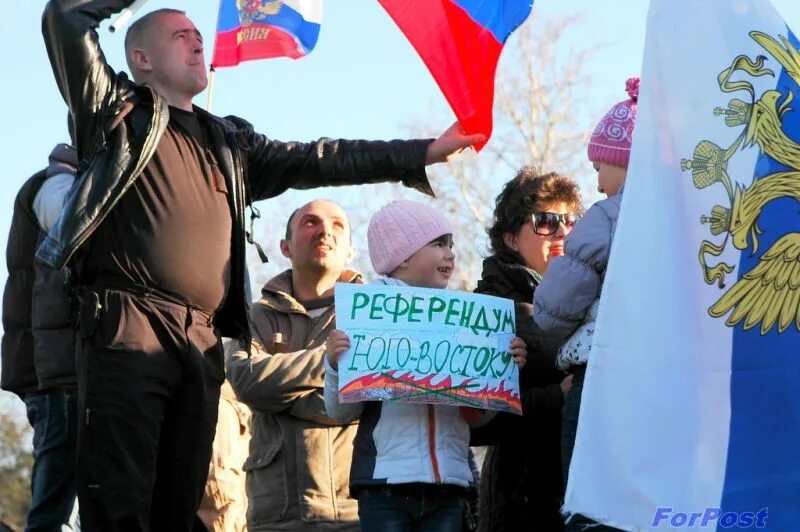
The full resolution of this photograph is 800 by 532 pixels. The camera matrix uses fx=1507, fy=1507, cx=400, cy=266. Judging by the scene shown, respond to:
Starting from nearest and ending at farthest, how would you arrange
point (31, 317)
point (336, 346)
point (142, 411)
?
point (142, 411) < point (336, 346) < point (31, 317)

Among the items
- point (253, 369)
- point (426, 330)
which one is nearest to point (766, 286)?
point (426, 330)

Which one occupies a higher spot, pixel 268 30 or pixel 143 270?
pixel 268 30

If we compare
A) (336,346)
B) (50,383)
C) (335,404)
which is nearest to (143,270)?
(336,346)

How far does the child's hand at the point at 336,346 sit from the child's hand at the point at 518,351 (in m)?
0.63

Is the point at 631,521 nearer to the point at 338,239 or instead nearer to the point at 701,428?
the point at 701,428

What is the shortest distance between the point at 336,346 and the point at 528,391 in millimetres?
944

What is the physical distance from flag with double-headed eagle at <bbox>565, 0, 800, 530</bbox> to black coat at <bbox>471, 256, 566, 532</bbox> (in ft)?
4.95

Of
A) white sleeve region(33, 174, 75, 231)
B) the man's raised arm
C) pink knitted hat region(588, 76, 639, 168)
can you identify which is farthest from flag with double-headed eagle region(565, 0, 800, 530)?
white sleeve region(33, 174, 75, 231)

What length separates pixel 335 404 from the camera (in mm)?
5586

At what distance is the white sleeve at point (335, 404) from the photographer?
5.49 meters

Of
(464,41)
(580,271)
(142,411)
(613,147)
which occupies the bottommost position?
(142,411)

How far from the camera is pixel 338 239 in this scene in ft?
23.2

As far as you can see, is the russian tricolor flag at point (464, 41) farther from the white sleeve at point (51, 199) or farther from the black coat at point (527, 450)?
the white sleeve at point (51, 199)

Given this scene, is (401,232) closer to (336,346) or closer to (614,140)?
(336,346)
